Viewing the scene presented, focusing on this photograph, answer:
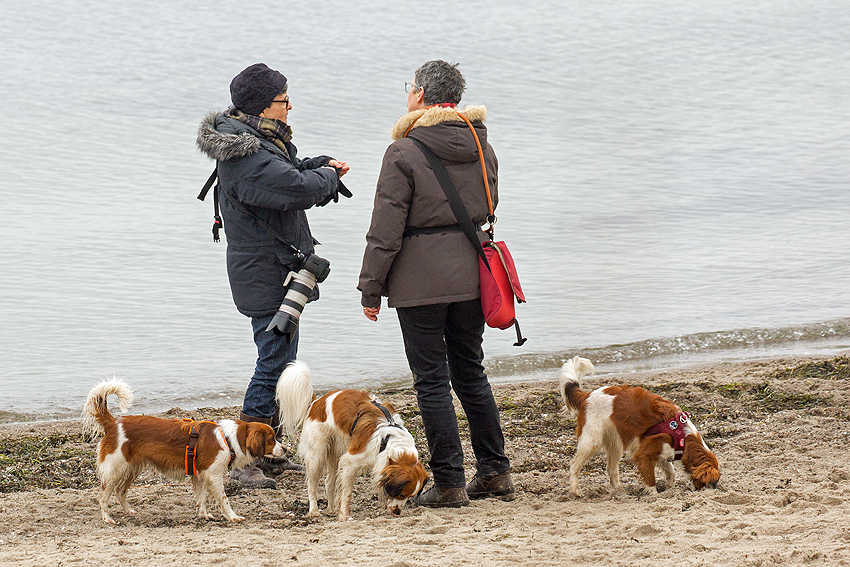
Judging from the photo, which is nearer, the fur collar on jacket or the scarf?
the fur collar on jacket

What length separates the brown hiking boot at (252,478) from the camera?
4887 mm

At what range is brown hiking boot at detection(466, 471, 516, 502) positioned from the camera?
4.56m

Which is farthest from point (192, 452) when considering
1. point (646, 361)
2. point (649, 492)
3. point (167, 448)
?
point (646, 361)

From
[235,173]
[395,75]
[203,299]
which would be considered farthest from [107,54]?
[235,173]

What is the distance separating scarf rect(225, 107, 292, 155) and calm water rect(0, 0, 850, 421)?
353 cm

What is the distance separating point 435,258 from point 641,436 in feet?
4.67

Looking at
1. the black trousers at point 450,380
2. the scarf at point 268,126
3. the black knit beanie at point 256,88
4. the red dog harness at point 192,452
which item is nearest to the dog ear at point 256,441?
the red dog harness at point 192,452

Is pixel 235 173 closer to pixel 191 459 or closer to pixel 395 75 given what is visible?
pixel 191 459

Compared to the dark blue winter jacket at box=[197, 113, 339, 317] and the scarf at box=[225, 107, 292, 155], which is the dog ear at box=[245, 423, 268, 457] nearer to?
the dark blue winter jacket at box=[197, 113, 339, 317]

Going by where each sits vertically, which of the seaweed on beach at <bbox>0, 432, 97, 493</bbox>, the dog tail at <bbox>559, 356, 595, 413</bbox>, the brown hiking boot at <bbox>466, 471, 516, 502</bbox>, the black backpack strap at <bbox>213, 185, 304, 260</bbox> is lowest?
the brown hiking boot at <bbox>466, 471, 516, 502</bbox>

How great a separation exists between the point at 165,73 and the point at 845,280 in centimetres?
2265

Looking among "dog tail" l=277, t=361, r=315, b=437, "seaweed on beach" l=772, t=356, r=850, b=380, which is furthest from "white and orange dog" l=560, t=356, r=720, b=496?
"seaweed on beach" l=772, t=356, r=850, b=380

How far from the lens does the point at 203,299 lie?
36.0 feet

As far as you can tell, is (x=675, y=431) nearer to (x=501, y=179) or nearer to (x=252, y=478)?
(x=252, y=478)
